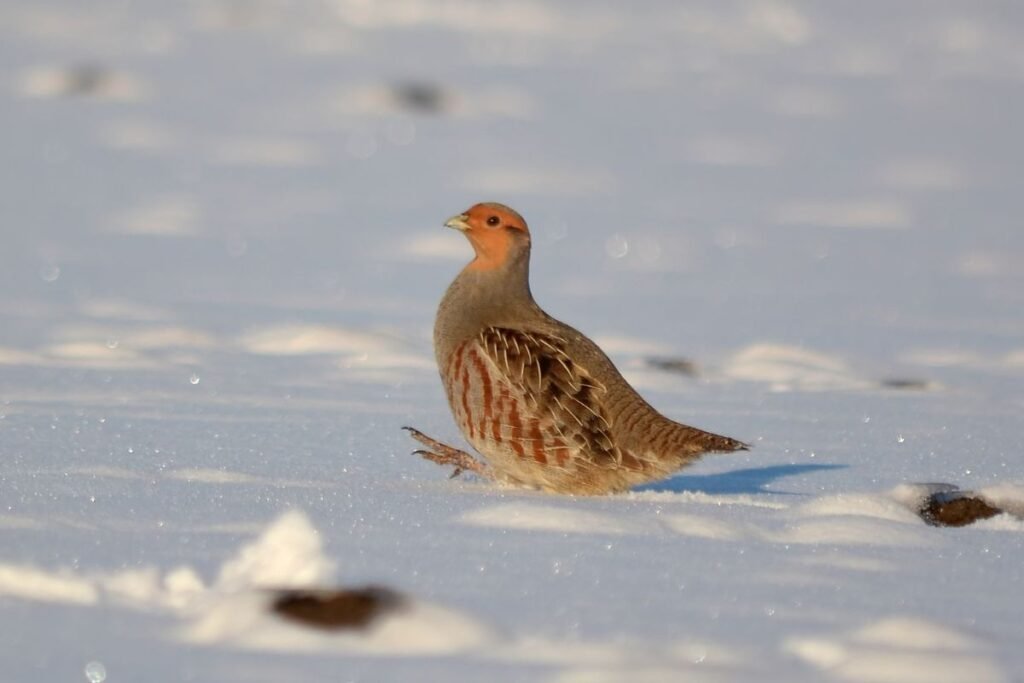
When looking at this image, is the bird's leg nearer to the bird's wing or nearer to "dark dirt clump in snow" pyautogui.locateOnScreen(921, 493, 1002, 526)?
the bird's wing

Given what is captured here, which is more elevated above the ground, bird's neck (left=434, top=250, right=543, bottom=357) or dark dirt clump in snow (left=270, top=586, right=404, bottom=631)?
bird's neck (left=434, top=250, right=543, bottom=357)

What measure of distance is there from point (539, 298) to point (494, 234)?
3981mm

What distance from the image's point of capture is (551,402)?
385 cm

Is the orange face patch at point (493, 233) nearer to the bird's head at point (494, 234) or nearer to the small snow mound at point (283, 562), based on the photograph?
the bird's head at point (494, 234)

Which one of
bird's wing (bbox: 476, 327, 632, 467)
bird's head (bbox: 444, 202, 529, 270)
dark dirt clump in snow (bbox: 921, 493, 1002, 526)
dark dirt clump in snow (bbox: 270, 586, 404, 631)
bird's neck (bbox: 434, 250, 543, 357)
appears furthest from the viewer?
bird's head (bbox: 444, 202, 529, 270)

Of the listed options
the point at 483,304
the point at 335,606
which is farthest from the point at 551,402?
the point at 335,606

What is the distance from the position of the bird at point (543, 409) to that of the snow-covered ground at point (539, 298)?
0.41 feet

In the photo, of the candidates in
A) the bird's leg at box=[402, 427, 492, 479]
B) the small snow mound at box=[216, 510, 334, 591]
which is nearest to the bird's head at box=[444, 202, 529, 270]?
the bird's leg at box=[402, 427, 492, 479]

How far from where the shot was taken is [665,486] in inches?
171

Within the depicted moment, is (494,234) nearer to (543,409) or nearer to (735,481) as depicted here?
(543,409)

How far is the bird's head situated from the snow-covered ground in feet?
1.92

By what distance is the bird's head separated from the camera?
13.5ft

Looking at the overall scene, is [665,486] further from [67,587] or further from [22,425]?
[67,587]

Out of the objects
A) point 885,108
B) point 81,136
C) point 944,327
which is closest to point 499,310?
point 944,327
